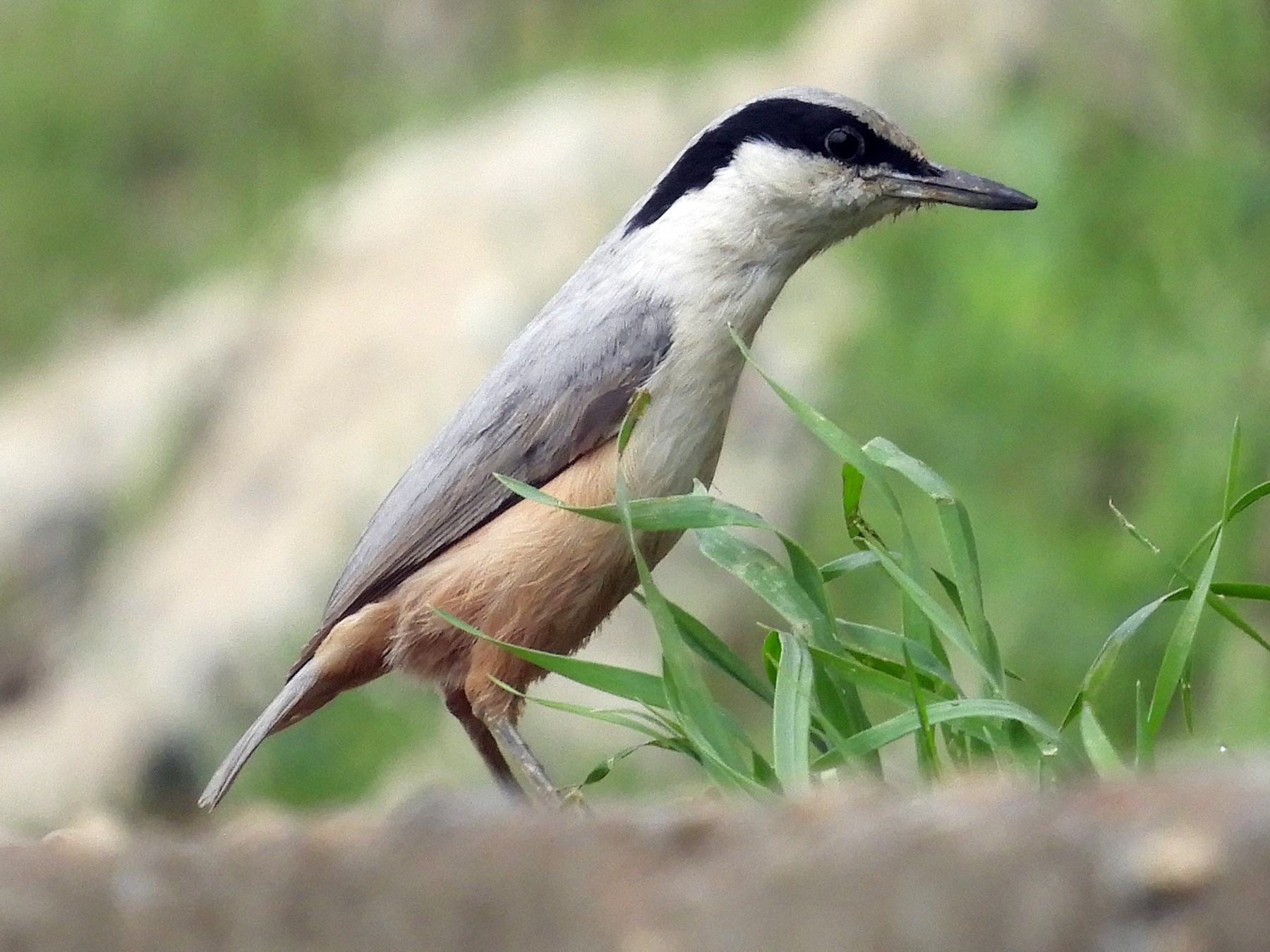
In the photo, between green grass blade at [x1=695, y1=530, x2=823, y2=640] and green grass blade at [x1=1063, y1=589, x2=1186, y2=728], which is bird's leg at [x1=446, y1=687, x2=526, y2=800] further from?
green grass blade at [x1=1063, y1=589, x2=1186, y2=728]

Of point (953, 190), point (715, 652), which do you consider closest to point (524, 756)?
point (715, 652)

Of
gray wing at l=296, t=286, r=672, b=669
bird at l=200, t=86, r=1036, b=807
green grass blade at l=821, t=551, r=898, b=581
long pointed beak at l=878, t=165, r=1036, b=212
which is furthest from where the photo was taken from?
long pointed beak at l=878, t=165, r=1036, b=212

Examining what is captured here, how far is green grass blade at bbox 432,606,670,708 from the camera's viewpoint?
272 cm

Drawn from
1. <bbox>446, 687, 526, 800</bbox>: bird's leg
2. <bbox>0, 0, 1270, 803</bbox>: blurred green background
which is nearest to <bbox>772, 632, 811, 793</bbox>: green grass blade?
<bbox>446, 687, 526, 800</bbox>: bird's leg

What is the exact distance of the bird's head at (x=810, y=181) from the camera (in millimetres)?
3982

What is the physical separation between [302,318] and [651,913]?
882 centimetres

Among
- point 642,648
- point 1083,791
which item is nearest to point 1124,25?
point 642,648

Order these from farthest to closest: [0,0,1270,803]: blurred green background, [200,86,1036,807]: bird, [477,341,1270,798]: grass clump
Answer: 1. [0,0,1270,803]: blurred green background
2. [200,86,1036,807]: bird
3. [477,341,1270,798]: grass clump

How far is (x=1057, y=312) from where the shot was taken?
22.6 ft

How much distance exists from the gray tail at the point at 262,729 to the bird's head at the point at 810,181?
4.17ft

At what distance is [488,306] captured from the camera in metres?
8.92

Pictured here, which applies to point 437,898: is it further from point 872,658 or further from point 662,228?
point 662,228

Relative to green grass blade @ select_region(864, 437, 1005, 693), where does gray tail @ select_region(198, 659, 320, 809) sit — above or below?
below

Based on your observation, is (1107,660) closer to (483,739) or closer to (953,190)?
(953,190)
